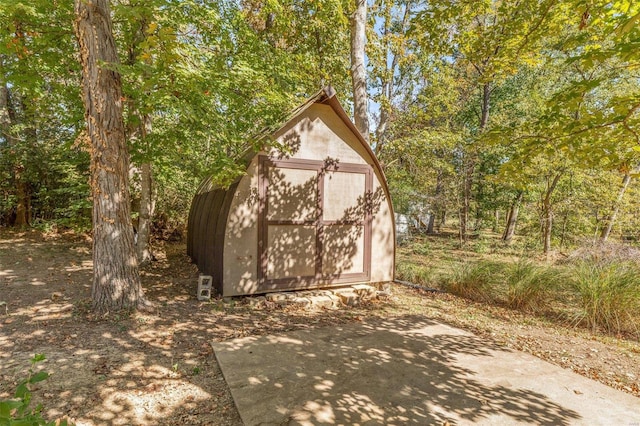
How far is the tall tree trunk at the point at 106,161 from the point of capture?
4633 mm

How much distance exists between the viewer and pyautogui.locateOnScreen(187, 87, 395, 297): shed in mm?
6094

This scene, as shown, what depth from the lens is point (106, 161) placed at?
189 inches

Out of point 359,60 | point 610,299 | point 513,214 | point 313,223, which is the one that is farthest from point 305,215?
point 513,214

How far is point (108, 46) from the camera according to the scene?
186 inches

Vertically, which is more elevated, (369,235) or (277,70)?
(277,70)

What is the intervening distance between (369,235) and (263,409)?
4.72 m

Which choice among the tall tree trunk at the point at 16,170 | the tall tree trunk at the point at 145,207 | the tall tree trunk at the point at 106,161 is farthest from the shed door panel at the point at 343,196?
the tall tree trunk at the point at 16,170

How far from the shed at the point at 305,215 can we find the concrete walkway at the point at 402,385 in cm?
175

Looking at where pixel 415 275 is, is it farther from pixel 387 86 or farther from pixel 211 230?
pixel 387 86

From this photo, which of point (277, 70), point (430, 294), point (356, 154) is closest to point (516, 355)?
point (430, 294)

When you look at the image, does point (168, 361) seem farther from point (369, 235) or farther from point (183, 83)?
point (369, 235)

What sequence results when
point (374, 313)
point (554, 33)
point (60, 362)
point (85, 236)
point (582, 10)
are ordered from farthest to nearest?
1. point (85, 236)
2. point (374, 313)
3. point (554, 33)
4. point (582, 10)
5. point (60, 362)

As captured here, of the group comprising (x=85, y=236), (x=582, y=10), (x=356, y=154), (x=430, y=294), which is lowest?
(x=430, y=294)

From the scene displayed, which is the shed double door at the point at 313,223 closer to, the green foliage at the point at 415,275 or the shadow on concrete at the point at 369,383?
the shadow on concrete at the point at 369,383
